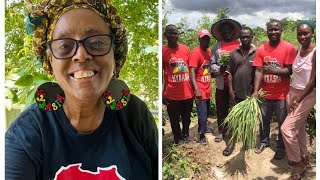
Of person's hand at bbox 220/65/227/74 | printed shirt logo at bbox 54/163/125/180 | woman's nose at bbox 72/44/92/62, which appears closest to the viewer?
woman's nose at bbox 72/44/92/62

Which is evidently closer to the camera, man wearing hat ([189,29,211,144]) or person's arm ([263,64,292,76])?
person's arm ([263,64,292,76])

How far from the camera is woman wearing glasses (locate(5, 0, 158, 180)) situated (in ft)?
6.81

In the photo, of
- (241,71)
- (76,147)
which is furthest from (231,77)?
(76,147)

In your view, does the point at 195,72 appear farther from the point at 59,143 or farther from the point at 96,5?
the point at 59,143

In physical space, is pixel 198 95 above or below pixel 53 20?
below

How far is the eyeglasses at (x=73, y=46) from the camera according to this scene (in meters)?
2.06

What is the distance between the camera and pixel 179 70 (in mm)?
2471

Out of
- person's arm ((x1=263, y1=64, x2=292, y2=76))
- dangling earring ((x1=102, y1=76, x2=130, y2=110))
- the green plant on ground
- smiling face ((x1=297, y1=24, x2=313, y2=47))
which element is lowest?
the green plant on ground

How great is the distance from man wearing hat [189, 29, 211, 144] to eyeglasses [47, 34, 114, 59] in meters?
0.65

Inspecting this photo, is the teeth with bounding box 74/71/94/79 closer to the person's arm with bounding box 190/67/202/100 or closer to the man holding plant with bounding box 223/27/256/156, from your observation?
the person's arm with bounding box 190/67/202/100

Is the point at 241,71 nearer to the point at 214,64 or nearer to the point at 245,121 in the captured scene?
the point at 214,64

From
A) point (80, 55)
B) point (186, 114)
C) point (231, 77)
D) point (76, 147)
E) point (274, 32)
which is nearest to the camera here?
point (80, 55)

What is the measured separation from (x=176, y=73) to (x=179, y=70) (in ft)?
0.09

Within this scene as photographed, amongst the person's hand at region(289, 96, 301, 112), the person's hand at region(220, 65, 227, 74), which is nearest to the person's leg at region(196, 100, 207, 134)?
the person's hand at region(220, 65, 227, 74)
